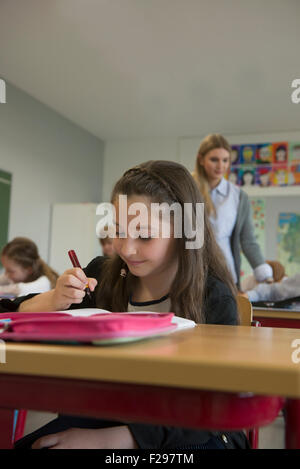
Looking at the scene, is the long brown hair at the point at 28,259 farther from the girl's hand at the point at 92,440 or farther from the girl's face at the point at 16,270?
the girl's hand at the point at 92,440

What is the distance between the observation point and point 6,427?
815 millimetres

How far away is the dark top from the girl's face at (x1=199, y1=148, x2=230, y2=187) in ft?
4.38

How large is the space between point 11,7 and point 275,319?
272 cm

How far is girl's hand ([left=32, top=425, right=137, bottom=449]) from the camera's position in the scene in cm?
61

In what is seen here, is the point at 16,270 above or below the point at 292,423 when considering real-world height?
above

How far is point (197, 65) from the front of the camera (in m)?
4.00

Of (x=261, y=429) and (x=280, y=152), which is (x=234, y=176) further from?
(x=261, y=429)

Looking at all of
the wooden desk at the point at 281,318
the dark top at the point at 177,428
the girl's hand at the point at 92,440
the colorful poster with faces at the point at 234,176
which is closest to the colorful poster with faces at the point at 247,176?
the colorful poster with faces at the point at 234,176

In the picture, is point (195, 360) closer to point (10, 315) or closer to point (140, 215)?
point (10, 315)

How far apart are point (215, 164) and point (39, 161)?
295cm

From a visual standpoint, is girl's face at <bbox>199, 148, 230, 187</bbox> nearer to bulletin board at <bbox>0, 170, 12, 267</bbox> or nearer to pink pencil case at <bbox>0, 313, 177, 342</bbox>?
pink pencil case at <bbox>0, 313, 177, 342</bbox>

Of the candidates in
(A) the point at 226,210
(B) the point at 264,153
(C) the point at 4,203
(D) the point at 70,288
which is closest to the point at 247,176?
(B) the point at 264,153
